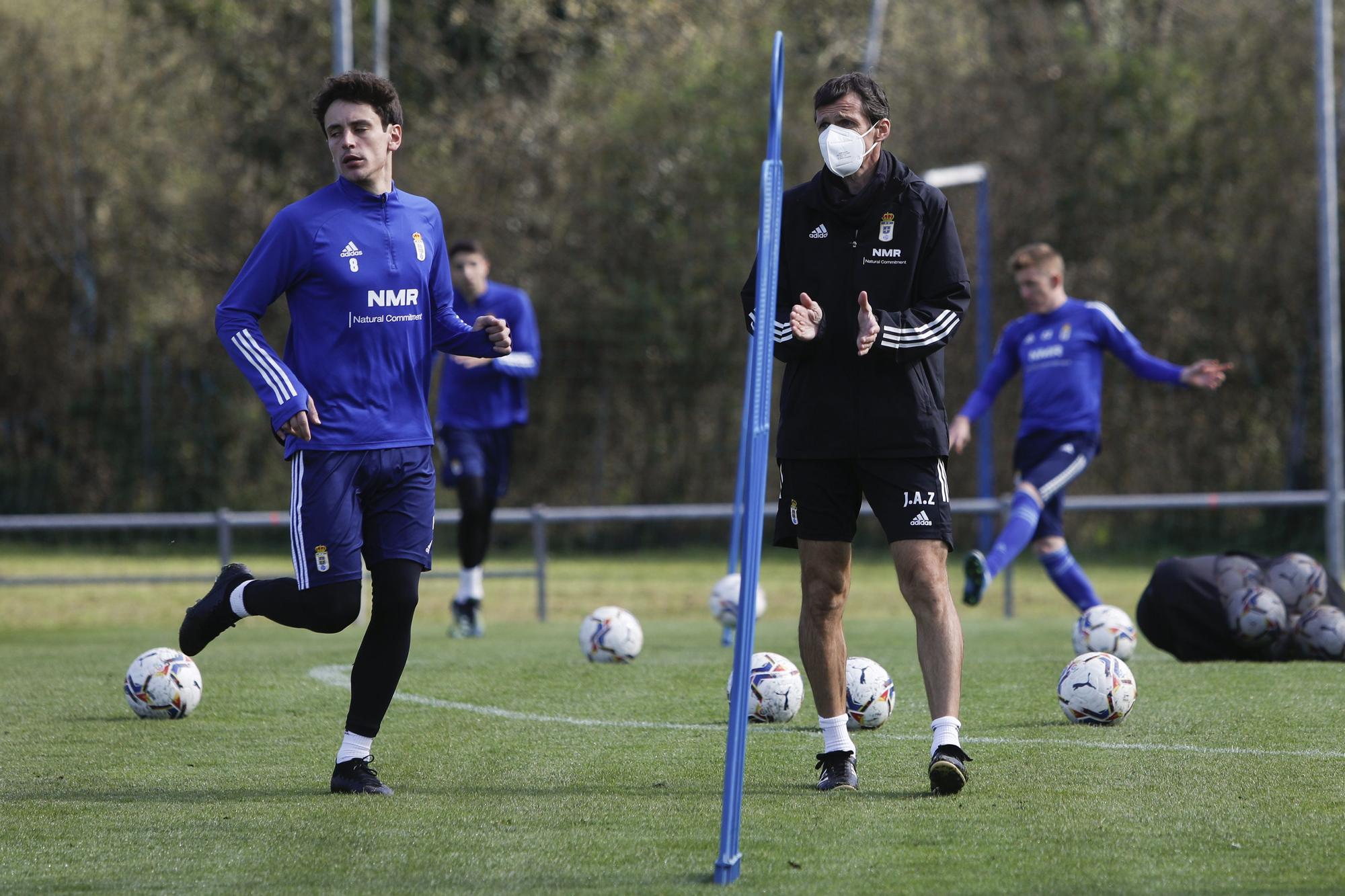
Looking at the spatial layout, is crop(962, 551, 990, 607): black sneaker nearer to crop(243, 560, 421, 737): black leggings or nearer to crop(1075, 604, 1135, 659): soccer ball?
crop(1075, 604, 1135, 659): soccer ball

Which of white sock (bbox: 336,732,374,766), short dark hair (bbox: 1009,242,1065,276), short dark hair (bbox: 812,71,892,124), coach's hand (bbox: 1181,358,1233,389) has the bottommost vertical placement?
white sock (bbox: 336,732,374,766)

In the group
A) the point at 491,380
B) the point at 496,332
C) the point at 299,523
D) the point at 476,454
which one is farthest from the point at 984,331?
the point at 299,523

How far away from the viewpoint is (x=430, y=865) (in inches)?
160

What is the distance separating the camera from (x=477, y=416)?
35.5 feet

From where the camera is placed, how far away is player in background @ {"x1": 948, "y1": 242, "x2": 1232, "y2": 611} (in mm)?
9945

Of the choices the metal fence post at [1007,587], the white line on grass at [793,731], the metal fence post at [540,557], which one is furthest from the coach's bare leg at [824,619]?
the metal fence post at [540,557]

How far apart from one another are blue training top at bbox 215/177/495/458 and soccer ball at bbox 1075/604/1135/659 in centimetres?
434

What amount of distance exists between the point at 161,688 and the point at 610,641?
260cm

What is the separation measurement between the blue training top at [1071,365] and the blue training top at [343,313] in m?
5.34

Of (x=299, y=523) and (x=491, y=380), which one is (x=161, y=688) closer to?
(x=299, y=523)

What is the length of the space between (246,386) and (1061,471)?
10650 mm

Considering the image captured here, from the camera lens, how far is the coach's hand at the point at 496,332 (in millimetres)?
5336

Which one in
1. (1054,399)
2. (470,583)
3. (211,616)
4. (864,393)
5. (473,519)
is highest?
(1054,399)

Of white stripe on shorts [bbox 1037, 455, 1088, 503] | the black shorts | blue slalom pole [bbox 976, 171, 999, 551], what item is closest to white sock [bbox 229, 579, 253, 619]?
the black shorts
